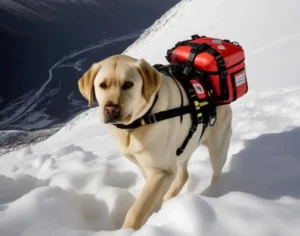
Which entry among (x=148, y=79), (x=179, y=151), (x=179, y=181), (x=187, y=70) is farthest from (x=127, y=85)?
(x=179, y=181)

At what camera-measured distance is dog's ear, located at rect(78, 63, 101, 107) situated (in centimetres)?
356

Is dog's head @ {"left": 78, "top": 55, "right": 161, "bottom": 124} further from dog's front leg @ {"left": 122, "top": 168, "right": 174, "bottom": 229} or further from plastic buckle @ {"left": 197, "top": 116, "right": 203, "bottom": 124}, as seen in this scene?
plastic buckle @ {"left": 197, "top": 116, "right": 203, "bottom": 124}

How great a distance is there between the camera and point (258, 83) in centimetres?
1348

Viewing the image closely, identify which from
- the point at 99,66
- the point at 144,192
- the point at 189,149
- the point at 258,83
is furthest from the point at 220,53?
the point at 258,83

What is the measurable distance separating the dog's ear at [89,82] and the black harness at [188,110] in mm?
378

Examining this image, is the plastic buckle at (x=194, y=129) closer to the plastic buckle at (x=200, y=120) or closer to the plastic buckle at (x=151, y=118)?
the plastic buckle at (x=200, y=120)

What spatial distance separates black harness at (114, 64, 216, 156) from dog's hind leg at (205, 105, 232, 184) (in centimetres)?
22

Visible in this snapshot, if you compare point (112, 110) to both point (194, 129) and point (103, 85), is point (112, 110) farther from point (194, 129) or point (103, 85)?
point (194, 129)

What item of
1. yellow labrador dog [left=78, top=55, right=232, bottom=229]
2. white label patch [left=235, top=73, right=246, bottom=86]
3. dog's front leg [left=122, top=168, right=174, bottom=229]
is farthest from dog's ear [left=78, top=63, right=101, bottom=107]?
white label patch [left=235, top=73, right=246, bottom=86]

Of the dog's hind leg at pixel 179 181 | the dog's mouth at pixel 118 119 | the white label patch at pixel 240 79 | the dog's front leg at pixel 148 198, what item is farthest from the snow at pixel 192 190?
the white label patch at pixel 240 79

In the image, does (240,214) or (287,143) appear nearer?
(240,214)

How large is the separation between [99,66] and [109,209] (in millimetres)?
1392

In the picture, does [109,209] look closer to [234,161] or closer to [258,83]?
[234,161]

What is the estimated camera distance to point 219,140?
4.66m
